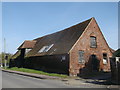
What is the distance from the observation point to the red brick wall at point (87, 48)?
24108 mm

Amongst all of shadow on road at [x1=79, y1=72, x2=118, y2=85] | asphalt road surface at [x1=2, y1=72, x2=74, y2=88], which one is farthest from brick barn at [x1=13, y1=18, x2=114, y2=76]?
asphalt road surface at [x1=2, y1=72, x2=74, y2=88]

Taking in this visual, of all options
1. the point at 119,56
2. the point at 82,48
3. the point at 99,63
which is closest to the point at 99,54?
the point at 99,63

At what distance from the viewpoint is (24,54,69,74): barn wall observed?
24825 mm

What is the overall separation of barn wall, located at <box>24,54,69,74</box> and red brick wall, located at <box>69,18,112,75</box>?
97cm

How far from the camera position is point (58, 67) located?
26094 mm

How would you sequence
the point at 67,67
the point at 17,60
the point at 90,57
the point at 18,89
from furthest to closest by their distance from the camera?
1. the point at 17,60
2. the point at 90,57
3. the point at 67,67
4. the point at 18,89

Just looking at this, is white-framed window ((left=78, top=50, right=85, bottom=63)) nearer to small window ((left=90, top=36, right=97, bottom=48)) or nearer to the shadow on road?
small window ((left=90, top=36, right=97, bottom=48))

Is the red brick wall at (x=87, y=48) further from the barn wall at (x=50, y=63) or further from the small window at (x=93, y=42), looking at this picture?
the barn wall at (x=50, y=63)

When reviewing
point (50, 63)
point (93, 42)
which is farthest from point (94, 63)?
point (50, 63)

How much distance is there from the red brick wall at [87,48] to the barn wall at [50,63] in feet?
3.18

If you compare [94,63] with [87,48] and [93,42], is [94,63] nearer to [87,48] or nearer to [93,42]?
[87,48]

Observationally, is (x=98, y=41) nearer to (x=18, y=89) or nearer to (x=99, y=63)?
(x=99, y=63)

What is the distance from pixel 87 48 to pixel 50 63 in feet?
21.8

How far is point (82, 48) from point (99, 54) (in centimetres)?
339
